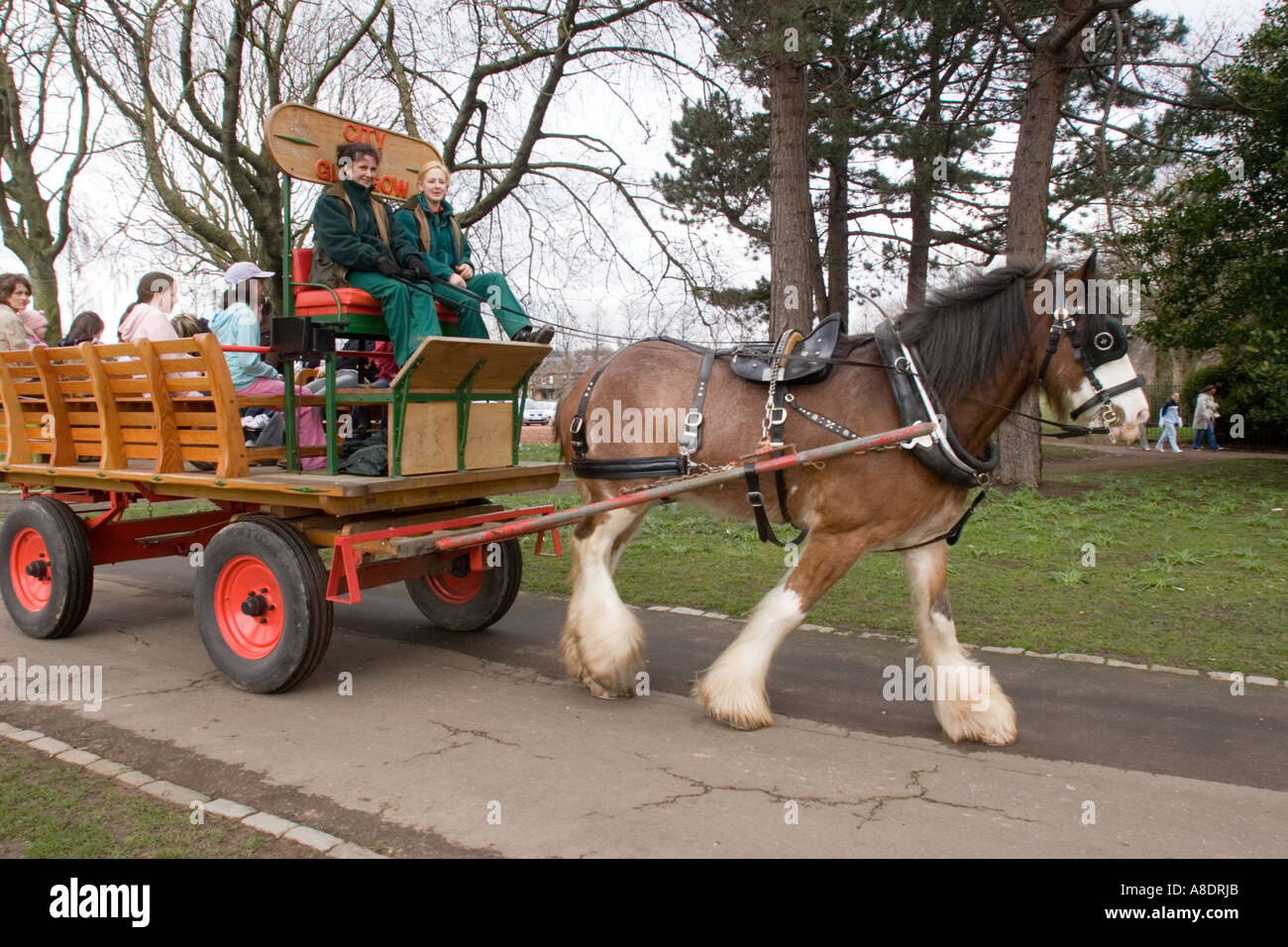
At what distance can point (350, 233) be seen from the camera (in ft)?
15.8

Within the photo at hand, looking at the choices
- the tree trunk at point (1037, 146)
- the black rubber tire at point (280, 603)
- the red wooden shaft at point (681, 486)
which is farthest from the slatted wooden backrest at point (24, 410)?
the tree trunk at point (1037, 146)

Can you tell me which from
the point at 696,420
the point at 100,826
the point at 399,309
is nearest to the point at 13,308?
the point at 399,309

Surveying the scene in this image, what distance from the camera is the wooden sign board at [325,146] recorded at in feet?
15.8

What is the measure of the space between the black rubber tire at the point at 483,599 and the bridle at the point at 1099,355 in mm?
3260

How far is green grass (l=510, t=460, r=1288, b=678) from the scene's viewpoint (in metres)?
5.84

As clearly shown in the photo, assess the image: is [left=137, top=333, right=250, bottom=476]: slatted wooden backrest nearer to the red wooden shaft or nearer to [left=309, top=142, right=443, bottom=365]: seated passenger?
[left=309, top=142, right=443, bottom=365]: seated passenger

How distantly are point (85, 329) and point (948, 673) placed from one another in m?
6.48

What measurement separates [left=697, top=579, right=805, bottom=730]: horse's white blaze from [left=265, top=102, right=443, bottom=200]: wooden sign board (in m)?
3.35

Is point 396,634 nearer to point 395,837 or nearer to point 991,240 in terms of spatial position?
point 395,837

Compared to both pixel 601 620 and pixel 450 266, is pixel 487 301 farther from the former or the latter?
pixel 601 620

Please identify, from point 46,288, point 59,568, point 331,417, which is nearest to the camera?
point 331,417

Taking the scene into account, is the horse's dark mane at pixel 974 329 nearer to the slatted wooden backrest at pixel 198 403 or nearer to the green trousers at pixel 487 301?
the green trousers at pixel 487 301

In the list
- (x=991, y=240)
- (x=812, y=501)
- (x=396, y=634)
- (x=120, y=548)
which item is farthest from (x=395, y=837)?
(x=991, y=240)
